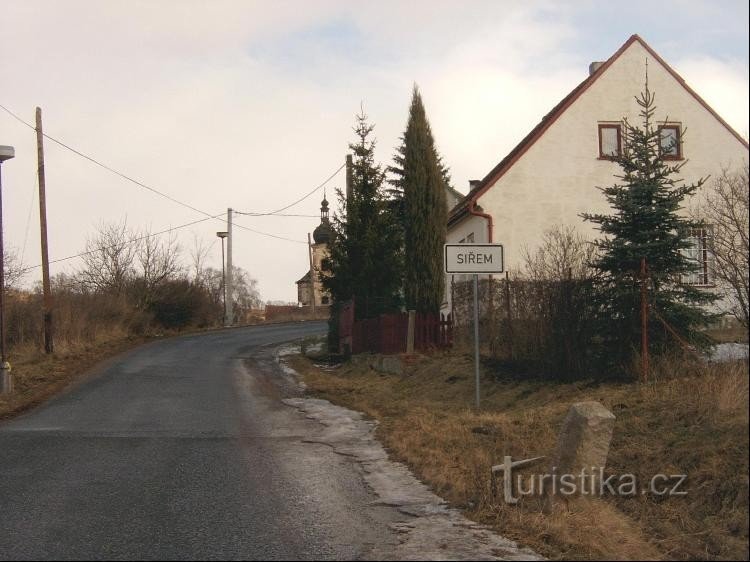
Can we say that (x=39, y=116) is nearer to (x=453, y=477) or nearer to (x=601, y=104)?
(x=601, y=104)

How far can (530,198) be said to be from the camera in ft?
77.9

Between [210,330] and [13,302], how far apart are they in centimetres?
1473

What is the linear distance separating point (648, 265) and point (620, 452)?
4.59 meters

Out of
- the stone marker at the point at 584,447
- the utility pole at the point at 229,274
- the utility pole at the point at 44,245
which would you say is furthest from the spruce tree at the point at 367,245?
the utility pole at the point at 229,274

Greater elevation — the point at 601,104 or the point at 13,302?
the point at 601,104

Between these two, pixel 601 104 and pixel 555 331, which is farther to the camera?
pixel 601 104

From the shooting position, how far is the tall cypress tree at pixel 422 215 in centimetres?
2067

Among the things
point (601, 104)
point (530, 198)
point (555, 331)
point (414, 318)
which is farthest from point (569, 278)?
point (601, 104)

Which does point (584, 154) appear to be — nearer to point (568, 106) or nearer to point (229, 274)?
point (568, 106)

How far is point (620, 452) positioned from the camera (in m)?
7.76

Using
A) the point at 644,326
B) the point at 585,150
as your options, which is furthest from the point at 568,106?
the point at 644,326

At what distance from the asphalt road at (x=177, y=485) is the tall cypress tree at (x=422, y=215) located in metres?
6.31

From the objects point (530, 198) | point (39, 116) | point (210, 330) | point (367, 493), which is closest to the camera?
point (367, 493)

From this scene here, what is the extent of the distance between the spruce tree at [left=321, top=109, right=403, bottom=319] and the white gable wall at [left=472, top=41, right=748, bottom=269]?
3.06 m
